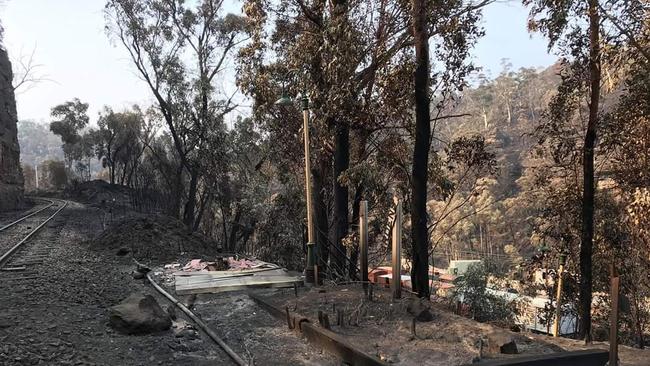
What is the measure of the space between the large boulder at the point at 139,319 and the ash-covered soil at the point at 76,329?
0.33ft

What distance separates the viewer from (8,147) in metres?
33.0

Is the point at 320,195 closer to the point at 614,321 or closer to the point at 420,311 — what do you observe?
the point at 420,311

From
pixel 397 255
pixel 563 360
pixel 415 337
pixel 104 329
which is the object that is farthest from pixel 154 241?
pixel 563 360

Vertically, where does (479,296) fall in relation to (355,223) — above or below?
below

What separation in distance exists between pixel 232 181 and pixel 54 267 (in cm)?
1407

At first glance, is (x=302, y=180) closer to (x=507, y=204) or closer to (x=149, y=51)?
(x=149, y=51)

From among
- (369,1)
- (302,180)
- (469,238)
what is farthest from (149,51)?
(469,238)

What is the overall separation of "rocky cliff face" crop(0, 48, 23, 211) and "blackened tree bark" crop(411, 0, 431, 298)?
1068 inches

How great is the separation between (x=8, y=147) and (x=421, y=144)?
33026 mm

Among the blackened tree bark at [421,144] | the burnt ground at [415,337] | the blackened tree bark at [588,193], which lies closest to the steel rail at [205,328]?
the burnt ground at [415,337]

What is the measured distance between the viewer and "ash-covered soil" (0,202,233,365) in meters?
5.11

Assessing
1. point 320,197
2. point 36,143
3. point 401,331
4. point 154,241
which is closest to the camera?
point 401,331

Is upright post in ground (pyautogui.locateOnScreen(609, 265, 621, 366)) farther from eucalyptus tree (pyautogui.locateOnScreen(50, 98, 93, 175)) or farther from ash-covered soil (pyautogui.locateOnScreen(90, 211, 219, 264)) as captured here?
eucalyptus tree (pyautogui.locateOnScreen(50, 98, 93, 175))

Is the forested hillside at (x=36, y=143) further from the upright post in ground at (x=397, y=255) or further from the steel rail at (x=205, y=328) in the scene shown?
the upright post in ground at (x=397, y=255)
